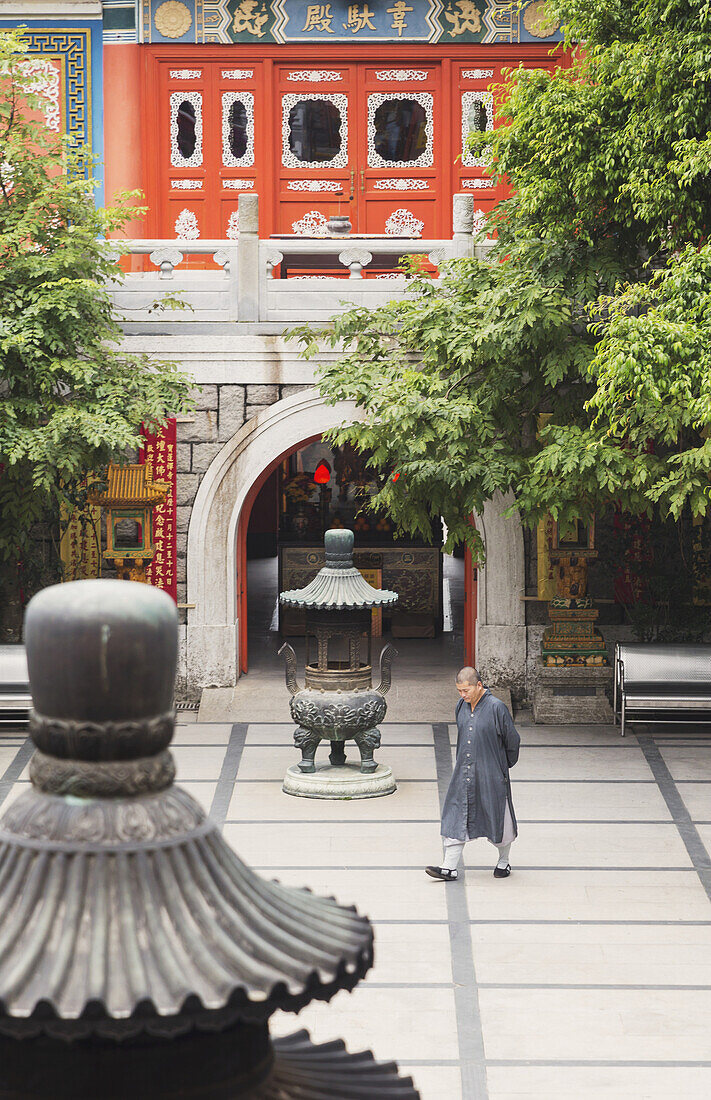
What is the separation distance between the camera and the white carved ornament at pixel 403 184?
15.8m

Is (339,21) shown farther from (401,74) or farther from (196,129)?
(196,129)

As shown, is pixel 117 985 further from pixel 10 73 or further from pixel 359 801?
pixel 10 73

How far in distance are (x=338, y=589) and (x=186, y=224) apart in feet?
21.8

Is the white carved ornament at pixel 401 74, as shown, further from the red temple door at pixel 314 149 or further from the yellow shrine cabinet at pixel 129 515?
the yellow shrine cabinet at pixel 129 515

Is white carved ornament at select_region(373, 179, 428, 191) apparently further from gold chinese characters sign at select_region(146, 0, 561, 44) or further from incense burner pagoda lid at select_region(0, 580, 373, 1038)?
incense burner pagoda lid at select_region(0, 580, 373, 1038)

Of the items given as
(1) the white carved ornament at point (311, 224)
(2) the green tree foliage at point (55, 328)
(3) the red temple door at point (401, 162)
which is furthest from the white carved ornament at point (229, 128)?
(2) the green tree foliage at point (55, 328)

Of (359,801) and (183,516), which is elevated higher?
(183,516)

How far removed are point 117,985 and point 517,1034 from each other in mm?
5168

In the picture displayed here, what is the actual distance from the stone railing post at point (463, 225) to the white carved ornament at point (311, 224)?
290 centimetres

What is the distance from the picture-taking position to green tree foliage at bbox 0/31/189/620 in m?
11.6

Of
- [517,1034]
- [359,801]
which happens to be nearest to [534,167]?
[359,801]

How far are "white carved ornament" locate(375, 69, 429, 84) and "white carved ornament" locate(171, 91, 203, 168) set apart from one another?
2122 millimetres

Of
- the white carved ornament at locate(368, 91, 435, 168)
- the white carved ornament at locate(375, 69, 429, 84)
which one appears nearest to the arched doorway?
the white carved ornament at locate(368, 91, 435, 168)

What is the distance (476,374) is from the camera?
40.9 feet
